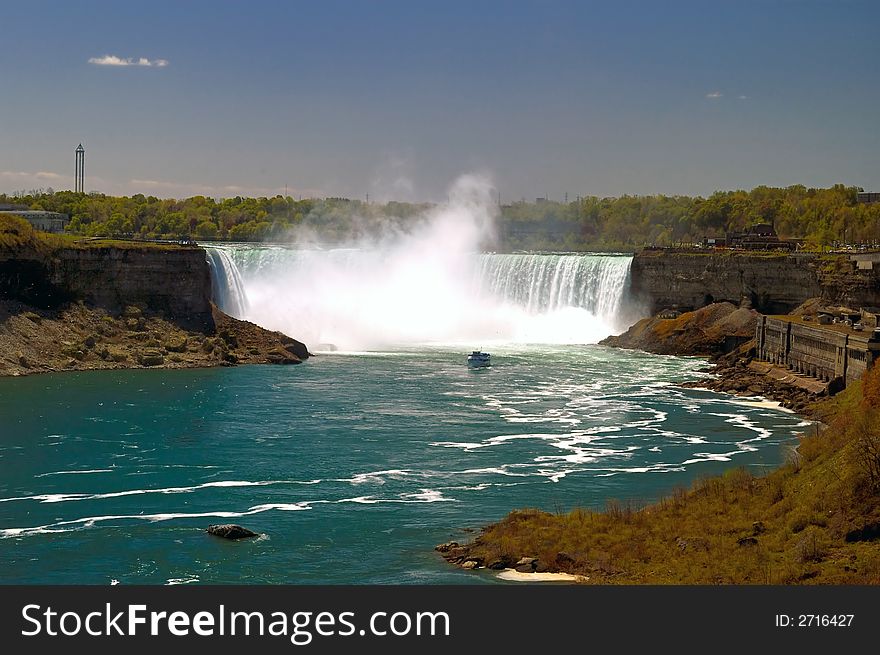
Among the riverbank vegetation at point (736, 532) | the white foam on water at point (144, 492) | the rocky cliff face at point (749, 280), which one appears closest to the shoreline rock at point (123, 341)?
the white foam on water at point (144, 492)

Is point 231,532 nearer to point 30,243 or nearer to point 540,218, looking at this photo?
point 30,243

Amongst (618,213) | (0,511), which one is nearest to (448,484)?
(0,511)

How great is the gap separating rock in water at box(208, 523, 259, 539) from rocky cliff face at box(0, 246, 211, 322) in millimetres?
41641

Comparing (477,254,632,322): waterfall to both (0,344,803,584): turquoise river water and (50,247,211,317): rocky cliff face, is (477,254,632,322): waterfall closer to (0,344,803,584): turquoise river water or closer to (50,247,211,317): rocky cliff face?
(0,344,803,584): turquoise river water

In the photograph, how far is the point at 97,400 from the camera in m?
55.0

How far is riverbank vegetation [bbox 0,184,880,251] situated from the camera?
460ft

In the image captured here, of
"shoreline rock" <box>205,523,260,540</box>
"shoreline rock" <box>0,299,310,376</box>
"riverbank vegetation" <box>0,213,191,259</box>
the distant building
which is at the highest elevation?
the distant building

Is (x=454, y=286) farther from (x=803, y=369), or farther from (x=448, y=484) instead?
(x=448, y=484)

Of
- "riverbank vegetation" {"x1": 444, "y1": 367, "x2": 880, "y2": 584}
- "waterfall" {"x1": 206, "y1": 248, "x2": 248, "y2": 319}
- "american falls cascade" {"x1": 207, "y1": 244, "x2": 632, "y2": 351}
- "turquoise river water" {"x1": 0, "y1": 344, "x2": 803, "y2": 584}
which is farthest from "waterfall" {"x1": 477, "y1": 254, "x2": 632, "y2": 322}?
"riverbank vegetation" {"x1": 444, "y1": 367, "x2": 880, "y2": 584}

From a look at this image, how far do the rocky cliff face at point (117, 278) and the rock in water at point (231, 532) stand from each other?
41641 mm

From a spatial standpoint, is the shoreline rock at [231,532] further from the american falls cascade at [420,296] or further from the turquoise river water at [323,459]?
the american falls cascade at [420,296]

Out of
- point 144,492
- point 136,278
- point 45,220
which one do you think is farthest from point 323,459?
point 45,220

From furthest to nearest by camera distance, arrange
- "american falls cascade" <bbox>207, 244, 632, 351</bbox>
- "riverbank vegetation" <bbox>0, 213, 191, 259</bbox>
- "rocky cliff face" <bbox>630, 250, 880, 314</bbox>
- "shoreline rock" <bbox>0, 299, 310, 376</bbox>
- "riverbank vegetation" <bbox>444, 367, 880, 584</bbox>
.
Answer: "american falls cascade" <bbox>207, 244, 632, 351</bbox> → "rocky cliff face" <bbox>630, 250, 880, 314</bbox> → "riverbank vegetation" <bbox>0, 213, 191, 259</bbox> → "shoreline rock" <bbox>0, 299, 310, 376</bbox> → "riverbank vegetation" <bbox>444, 367, 880, 584</bbox>

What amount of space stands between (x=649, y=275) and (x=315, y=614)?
6945 cm
